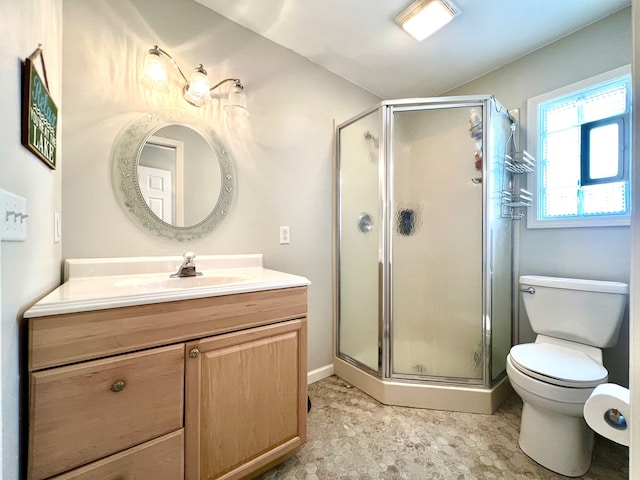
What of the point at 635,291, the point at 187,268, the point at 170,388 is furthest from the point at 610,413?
the point at 187,268

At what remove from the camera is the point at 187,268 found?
1318mm

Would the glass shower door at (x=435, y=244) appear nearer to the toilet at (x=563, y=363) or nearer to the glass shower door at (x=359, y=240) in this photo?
the glass shower door at (x=359, y=240)

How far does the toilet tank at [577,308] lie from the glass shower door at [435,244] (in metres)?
0.32

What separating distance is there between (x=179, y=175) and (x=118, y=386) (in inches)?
40.5

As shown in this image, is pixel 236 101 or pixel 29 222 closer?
pixel 29 222

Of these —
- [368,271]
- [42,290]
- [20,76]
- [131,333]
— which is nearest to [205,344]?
[131,333]

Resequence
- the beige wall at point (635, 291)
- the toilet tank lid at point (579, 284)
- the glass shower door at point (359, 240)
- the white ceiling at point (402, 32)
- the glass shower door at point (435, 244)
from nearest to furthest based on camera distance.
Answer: the beige wall at point (635, 291) → the toilet tank lid at point (579, 284) → the white ceiling at point (402, 32) → the glass shower door at point (435, 244) → the glass shower door at point (359, 240)

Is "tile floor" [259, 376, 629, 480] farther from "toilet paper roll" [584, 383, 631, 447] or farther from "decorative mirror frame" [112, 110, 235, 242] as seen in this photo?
"decorative mirror frame" [112, 110, 235, 242]

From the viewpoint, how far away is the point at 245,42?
5.36 feet

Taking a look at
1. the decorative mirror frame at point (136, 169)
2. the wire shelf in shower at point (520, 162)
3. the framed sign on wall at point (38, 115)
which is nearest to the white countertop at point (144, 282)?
the decorative mirror frame at point (136, 169)

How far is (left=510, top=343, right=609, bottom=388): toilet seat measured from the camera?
116cm

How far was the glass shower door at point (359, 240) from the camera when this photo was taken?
1829 millimetres

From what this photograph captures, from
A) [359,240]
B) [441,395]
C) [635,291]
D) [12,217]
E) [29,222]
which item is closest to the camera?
[635,291]

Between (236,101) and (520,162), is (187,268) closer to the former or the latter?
(236,101)
